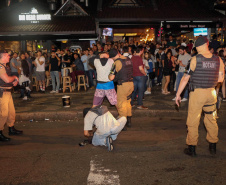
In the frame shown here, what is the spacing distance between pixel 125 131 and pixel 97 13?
17525mm

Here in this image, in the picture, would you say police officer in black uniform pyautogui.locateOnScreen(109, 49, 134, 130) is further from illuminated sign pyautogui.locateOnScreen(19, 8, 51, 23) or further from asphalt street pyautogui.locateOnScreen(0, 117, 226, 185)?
illuminated sign pyautogui.locateOnScreen(19, 8, 51, 23)

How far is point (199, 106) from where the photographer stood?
17.2 ft

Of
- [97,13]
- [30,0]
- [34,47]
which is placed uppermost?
[30,0]

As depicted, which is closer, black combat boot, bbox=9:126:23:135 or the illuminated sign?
black combat boot, bbox=9:126:23:135

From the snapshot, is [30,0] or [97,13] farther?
[30,0]

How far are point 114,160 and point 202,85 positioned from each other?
2080mm

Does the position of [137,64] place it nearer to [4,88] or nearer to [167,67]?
[167,67]

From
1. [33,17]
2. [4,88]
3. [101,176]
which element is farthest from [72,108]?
[33,17]

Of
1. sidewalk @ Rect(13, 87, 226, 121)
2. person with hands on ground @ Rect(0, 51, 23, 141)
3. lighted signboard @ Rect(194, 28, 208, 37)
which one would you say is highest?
lighted signboard @ Rect(194, 28, 208, 37)

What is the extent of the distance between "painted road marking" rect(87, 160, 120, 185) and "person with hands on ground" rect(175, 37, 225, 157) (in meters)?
1.68

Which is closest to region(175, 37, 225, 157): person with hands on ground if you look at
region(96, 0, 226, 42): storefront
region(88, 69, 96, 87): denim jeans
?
region(88, 69, 96, 87): denim jeans

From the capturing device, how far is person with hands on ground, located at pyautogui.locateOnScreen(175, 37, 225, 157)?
5.19 m

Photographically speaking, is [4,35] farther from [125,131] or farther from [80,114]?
[125,131]

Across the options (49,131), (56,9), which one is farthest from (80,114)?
(56,9)
